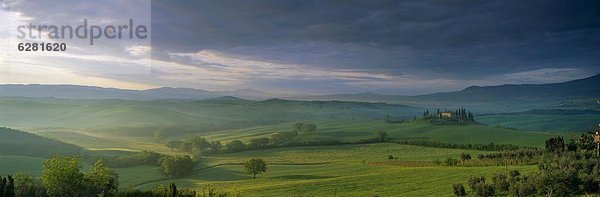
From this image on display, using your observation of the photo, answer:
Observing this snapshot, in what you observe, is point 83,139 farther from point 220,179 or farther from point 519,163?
point 519,163

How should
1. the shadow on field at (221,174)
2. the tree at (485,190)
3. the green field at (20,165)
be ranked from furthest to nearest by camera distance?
the green field at (20,165) → the shadow on field at (221,174) → the tree at (485,190)

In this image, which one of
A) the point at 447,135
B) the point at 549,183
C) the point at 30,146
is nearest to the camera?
the point at 549,183

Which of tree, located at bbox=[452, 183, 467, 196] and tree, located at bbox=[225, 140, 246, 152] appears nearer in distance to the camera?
tree, located at bbox=[452, 183, 467, 196]

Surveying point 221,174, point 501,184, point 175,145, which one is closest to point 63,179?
point 501,184

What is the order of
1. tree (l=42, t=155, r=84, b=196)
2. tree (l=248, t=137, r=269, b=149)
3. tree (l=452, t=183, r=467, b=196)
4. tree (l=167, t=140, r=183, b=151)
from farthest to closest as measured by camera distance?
tree (l=167, t=140, r=183, b=151)
tree (l=248, t=137, r=269, b=149)
tree (l=452, t=183, r=467, b=196)
tree (l=42, t=155, r=84, b=196)

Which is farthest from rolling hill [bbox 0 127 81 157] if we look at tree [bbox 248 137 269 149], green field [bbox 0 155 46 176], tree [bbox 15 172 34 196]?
tree [bbox 15 172 34 196]

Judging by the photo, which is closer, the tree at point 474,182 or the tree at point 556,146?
the tree at point 474,182

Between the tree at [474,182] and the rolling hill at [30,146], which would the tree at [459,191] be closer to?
the tree at [474,182]

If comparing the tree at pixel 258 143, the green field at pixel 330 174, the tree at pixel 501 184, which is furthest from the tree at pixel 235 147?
the tree at pixel 501 184

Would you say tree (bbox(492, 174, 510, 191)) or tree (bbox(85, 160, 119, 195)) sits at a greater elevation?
tree (bbox(85, 160, 119, 195))

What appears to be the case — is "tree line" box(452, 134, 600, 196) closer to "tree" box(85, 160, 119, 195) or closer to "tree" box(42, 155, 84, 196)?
"tree" box(85, 160, 119, 195)

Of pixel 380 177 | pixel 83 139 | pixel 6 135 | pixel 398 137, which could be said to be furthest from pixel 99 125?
pixel 380 177

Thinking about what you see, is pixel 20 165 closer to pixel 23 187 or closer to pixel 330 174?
pixel 23 187

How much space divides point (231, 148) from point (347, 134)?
4748 cm
